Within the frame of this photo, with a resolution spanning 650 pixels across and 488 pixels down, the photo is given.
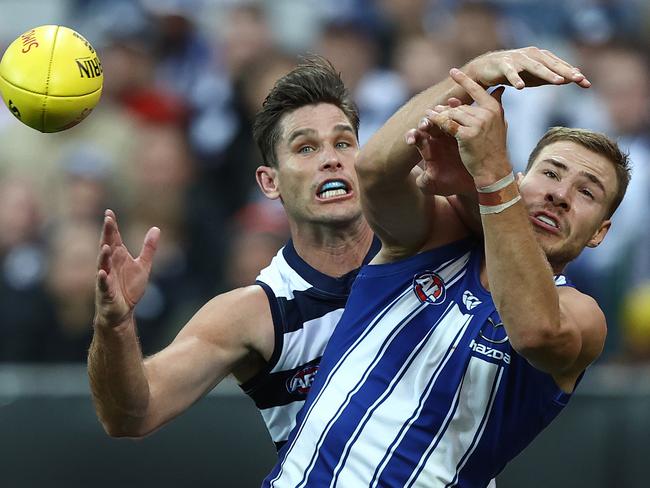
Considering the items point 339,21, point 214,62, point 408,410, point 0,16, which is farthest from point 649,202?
point 0,16

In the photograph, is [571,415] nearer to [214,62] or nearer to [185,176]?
[185,176]

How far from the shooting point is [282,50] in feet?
33.2

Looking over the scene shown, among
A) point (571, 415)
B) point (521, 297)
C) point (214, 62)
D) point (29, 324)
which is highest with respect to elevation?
point (214, 62)

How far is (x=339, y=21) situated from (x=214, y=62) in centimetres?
106

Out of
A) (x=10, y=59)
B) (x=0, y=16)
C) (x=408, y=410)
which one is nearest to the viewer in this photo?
(x=408, y=410)

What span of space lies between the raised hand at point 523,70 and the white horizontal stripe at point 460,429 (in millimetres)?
1017

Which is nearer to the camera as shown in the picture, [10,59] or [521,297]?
[521,297]

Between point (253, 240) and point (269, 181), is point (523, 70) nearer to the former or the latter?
point (269, 181)

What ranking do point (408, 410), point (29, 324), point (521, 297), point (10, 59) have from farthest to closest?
1. point (29, 324)
2. point (10, 59)
3. point (408, 410)
4. point (521, 297)

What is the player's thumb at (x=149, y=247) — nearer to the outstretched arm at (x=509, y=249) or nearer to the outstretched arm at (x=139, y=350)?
the outstretched arm at (x=139, y=350)

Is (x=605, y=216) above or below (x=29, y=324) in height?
above

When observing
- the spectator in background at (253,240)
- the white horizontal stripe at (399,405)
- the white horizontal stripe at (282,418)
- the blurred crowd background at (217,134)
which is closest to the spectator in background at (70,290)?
the blurred crowd background at (217,134)

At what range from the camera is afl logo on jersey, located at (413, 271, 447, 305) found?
15.2 ft

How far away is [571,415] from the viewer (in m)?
7.70
